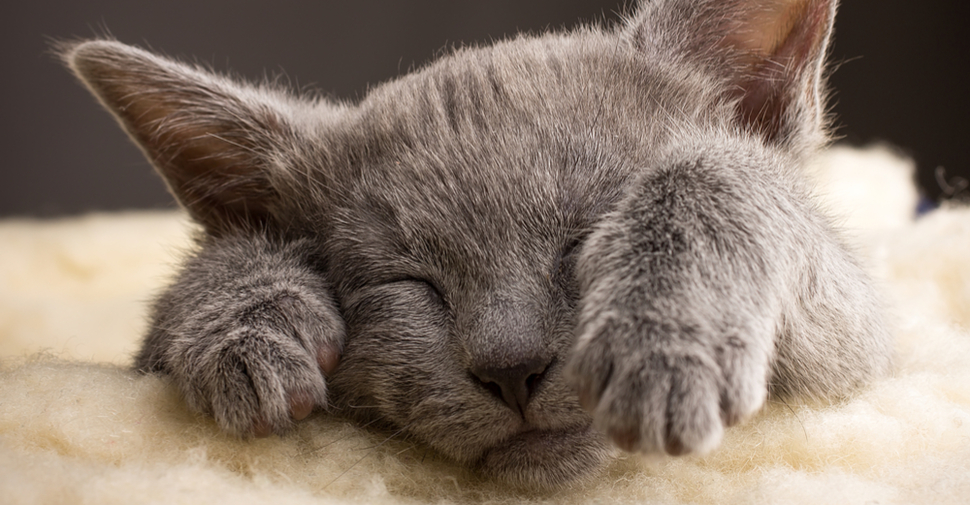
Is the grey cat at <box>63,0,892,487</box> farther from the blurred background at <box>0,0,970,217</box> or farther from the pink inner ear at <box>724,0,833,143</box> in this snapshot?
the blurred background at <box>0,0,970,217</box>

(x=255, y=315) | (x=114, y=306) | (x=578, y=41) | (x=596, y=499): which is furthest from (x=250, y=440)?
(x=114, y=306)

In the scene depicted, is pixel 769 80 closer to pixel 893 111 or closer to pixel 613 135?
pixel 613 135

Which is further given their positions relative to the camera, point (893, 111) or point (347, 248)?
point (893, 111)

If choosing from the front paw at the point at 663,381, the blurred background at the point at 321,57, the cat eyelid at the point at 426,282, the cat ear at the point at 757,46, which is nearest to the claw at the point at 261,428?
the cat eyelid at the point at 426,282

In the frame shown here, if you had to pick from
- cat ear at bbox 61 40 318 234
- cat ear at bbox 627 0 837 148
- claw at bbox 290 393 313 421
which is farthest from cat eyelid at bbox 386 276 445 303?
cat ear at bbox 627 0 837 148

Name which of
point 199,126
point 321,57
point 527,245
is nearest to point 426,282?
point 527,245

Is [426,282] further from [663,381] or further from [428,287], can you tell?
[663,381]

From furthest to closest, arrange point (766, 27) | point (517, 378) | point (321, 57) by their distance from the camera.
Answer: point (321, 57) → point (766, 27) → point (517, 378)
